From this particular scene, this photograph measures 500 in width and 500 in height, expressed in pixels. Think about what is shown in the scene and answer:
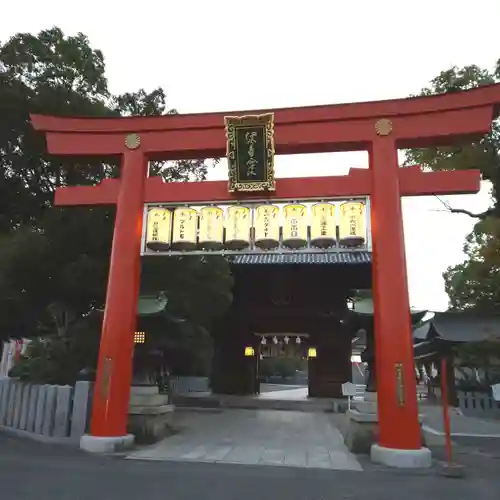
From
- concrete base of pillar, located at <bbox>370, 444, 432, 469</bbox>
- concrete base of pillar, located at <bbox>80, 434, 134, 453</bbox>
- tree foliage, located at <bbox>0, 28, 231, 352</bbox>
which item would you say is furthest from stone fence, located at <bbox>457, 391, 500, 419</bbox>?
concrete base of pillar, located at <bbox>80, 434, 134, 453</bbox>

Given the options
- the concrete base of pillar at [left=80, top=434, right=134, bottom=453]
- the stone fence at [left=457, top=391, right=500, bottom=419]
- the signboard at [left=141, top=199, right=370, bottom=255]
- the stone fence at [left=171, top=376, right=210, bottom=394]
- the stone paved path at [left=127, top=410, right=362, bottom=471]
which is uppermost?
the signboard at [left=141, top=199, right=370, bottom=255]

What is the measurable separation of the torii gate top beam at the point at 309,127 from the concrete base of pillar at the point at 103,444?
19.2ft

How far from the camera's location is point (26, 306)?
11.8 m

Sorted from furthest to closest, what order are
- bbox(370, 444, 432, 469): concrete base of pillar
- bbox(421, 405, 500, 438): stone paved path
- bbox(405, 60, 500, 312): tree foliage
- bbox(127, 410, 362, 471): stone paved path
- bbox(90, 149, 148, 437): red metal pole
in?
bbox(405, 60, 500, 312): tree foliage → bbox(421, 405, 500, 438): stone paved path → bbox(90, 149, 148, 437): red metal pole → bbox(127, 410, 362, 471): stone paved path → bbox(370, 444, 432, 469): concrete base of pillar

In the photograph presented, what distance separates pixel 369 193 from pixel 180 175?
255 inches

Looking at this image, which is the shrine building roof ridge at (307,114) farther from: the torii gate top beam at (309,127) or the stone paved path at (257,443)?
the stone paved path at (257,443)

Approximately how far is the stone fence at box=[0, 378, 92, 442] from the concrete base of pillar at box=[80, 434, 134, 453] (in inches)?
37.8

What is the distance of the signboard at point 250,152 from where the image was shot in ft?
31.4

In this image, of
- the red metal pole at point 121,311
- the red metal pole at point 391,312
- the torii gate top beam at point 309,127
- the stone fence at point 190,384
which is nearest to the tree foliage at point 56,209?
the torii gate top beam at point 309,127

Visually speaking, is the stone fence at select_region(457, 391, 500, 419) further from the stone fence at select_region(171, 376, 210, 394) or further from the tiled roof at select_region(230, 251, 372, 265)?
the stone fence at select_region(171, 376, 210, 394)

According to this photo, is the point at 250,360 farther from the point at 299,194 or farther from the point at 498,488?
the point at 498,488

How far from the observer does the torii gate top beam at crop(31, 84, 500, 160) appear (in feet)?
30.6

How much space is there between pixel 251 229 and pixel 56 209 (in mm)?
5533

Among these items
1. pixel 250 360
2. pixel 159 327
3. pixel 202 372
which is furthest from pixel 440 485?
pixel 202 372
